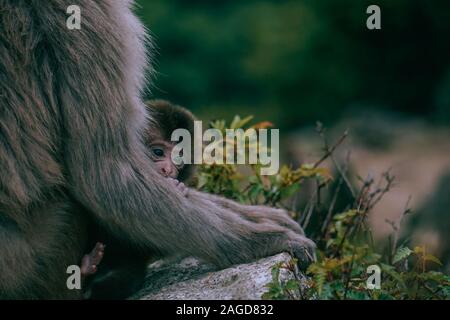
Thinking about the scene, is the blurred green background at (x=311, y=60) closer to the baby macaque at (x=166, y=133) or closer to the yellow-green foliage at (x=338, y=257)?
the yellow-green foliage at (x=338, y=257)

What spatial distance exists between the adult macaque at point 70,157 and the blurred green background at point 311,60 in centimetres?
1112

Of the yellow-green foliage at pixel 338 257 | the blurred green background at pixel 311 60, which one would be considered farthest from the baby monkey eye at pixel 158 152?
the blurred green background at pixel 311 60

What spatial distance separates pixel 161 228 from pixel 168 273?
643 millimetres

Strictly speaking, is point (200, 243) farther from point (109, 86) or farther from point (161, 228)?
point (109, 86)

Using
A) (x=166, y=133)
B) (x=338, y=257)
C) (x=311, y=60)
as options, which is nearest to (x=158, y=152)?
(x=166, y=133)

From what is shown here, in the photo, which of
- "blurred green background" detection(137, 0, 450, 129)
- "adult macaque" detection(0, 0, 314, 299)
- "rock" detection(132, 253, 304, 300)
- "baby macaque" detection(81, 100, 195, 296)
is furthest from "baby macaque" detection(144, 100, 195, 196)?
"blurred green background" detection(137, 0, 450, 129)

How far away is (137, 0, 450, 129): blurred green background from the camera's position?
15617mm

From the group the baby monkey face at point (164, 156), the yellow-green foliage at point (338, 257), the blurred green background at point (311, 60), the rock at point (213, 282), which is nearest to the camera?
the yellow-green foliage at point (338, 257)

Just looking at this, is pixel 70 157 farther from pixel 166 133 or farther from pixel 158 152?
pixel 166 133

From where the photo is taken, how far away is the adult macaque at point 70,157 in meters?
4.27

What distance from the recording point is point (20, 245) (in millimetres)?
4250

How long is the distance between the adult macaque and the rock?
15 centimetres

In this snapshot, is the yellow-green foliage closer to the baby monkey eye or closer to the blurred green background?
the baby monkey eye

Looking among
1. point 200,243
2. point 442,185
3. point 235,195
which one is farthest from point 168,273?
point 442,185
